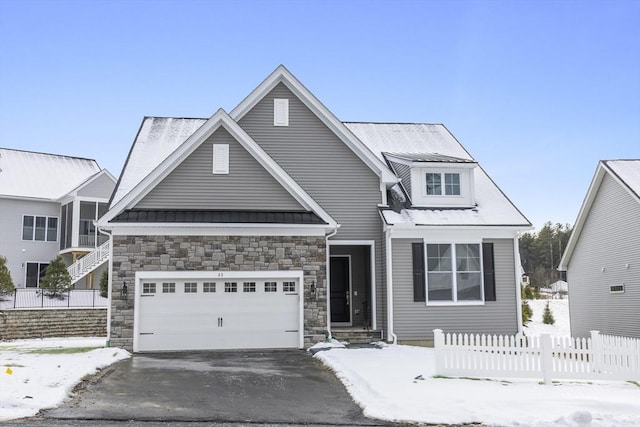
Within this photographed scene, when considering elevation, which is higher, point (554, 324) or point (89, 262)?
point (89, 262)

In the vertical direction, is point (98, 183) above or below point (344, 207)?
above

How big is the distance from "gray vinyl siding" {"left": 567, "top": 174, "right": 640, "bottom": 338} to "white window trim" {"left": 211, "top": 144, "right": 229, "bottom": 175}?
40.3ft

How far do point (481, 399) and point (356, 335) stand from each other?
8.48 metres

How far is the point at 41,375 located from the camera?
38.0ft

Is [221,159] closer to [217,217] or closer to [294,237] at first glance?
[217,217]

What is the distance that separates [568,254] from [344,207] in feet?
32.0

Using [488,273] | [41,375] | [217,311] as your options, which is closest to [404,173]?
[488,273]

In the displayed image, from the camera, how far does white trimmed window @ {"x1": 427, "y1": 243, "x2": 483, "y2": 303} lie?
61.5 feet

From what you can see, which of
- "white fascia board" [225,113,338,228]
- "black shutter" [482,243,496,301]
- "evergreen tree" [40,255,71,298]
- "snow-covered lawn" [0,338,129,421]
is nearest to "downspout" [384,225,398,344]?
"white fascia board" [225,113,338,228]

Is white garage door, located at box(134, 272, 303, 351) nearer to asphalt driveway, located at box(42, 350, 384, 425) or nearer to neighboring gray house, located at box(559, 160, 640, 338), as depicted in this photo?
asphalt driveway, located at box(42, 350, 384, 425)

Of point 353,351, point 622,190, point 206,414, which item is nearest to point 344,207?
point 353,351

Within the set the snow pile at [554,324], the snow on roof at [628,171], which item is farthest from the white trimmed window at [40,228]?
the snow on roof at [628,171]

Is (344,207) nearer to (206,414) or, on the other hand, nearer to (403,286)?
(403,286)

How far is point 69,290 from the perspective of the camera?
91.5 feet
